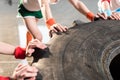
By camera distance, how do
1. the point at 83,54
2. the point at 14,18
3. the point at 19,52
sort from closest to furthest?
the point at 83,54 < the point at 19,52 < the point at 14,18

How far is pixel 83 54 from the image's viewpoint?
1127mm

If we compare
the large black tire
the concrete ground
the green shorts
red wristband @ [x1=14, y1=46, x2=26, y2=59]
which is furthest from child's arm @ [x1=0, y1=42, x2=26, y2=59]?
the concrete ground

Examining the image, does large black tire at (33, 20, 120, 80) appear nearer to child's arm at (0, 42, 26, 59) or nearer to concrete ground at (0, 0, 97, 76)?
child's arm at (0, 42, 26, 59)

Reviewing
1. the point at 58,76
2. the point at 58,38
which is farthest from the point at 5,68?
the point at 58,76

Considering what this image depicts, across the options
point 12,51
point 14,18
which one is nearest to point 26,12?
point 12,51

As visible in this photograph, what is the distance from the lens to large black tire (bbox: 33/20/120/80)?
1057mm

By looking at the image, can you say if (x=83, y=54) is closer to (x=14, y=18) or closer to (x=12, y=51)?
(x=12, y=51)

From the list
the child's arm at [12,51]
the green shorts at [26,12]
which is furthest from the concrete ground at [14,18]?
the child's arm at [12,51]

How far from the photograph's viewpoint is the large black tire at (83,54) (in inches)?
41.6

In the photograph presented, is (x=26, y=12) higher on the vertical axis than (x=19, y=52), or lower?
higher

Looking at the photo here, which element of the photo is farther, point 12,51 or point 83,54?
point 12,51

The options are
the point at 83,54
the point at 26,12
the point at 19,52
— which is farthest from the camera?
the point at 26,12

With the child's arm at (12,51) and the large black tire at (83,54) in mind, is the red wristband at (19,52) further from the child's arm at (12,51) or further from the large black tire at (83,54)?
the large black tire at (83,54)

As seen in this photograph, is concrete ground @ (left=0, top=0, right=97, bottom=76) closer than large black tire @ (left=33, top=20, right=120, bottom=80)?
No
